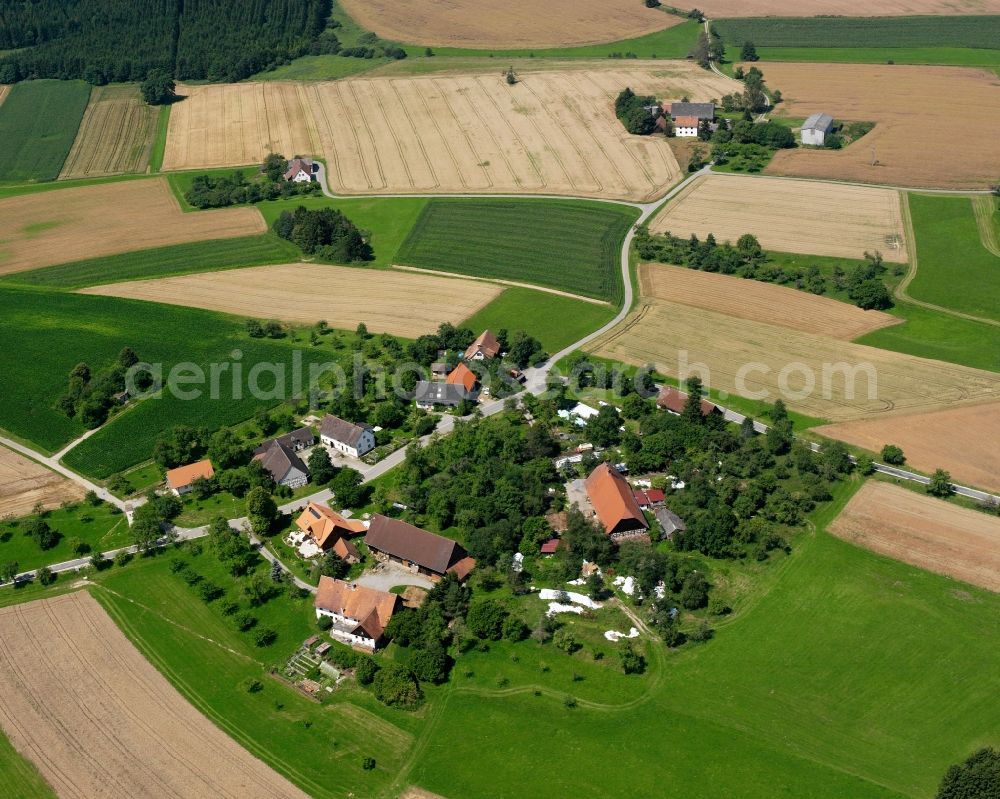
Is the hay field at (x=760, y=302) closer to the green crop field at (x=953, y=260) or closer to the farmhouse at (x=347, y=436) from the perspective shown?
the green crop field at (x=953, y=260)

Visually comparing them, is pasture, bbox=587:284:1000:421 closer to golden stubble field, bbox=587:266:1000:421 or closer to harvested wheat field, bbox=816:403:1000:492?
golden stubble field, bbox=587:266:1000:421

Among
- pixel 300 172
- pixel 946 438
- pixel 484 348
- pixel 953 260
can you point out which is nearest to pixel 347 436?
pixel 484 348

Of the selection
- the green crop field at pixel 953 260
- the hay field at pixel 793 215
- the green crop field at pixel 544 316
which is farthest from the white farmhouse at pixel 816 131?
the green crop field at pixel 544 316

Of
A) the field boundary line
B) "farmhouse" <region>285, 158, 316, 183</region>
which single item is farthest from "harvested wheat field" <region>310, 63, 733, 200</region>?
the field boundary line

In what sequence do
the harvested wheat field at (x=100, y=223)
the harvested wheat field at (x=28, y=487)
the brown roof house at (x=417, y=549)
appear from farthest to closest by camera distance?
1. the harvested wheat field at (x=100, y=223)
2. the harvested wheat field at (x=28, y=487)
3. the brown roof house at (x=417, y=549)

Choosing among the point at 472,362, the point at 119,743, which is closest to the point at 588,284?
the point at 472,362

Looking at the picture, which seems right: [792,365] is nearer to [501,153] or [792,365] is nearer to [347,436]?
[347,436]

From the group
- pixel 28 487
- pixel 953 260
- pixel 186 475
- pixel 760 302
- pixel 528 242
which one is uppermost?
pixel 953 260
